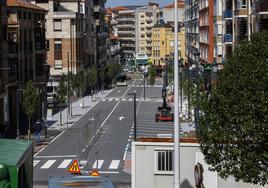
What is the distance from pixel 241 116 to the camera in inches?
885

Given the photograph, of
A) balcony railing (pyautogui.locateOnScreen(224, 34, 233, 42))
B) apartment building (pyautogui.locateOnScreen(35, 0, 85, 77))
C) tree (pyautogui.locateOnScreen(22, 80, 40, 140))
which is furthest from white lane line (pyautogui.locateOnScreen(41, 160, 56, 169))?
apartment building (pyautogui.locateOnScreen(35, 0, 85, 77))

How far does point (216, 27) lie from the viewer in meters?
84.5

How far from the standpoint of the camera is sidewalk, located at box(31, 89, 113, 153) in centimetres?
6116

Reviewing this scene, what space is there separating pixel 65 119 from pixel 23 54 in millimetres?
8698

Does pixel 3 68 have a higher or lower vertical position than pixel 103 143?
higher

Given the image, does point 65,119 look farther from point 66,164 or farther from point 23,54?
point 66,164

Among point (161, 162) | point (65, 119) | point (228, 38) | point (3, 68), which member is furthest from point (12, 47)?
point (161, 162)

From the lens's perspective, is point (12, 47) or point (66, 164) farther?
point (12, 47)

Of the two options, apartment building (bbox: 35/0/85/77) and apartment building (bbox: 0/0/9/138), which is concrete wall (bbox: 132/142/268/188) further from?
apartment building (bbox: 35/0/85/77)

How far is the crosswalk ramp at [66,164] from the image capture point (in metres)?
46.9

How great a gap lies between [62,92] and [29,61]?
544 centimetres

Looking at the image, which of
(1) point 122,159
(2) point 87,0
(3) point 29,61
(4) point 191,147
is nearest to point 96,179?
(4) point 191,147

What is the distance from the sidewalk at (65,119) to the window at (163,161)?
82.7ft

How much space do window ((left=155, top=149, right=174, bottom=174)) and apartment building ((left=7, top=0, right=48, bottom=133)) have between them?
3319cm
